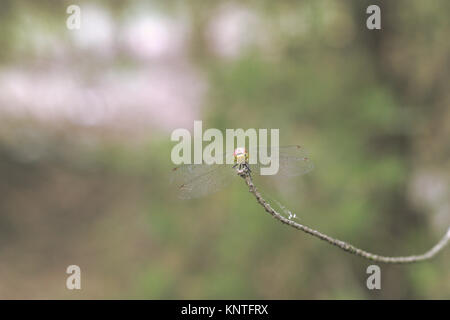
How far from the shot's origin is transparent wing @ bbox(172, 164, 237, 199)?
0.97 metres

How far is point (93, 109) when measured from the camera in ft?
15.2

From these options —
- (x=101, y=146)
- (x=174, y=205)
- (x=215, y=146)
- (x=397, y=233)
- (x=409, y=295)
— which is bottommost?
(x=409, y=295)

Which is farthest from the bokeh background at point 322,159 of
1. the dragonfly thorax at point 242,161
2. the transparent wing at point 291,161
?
the dragonfly thorax at point 242,161

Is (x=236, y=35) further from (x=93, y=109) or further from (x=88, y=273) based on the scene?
(x=93, y=109)

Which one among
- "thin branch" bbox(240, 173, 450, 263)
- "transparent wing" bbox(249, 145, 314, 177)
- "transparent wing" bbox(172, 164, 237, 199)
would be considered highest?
A: "transparent wing" bbox(249, 145, 314, 177)

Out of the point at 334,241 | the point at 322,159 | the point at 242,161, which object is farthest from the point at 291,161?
the point at 322,159

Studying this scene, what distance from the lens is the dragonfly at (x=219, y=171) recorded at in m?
0.97

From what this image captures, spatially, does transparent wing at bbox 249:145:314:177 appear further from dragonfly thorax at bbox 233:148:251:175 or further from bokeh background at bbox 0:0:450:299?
bokeh background at bbox 0:0:450:299

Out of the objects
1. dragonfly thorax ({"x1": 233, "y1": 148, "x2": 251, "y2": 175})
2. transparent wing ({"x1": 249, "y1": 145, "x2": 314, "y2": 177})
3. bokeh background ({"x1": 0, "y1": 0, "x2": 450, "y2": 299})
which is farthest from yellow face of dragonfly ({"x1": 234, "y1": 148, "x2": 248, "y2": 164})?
bokeh background ({"x1": 0, "y1": 0, "x2": 450, "y2": 299})

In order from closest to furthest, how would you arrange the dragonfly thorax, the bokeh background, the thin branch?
the thin branch < the dragonfly thorax < the bokeh background

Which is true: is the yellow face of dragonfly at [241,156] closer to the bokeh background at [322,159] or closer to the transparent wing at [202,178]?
the transparent wing at [202,178]

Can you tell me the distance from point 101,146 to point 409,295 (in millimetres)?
3215

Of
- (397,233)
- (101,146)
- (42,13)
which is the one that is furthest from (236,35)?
(101,146)

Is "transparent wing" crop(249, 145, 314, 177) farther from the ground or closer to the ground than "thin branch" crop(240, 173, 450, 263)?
farther from the ground
